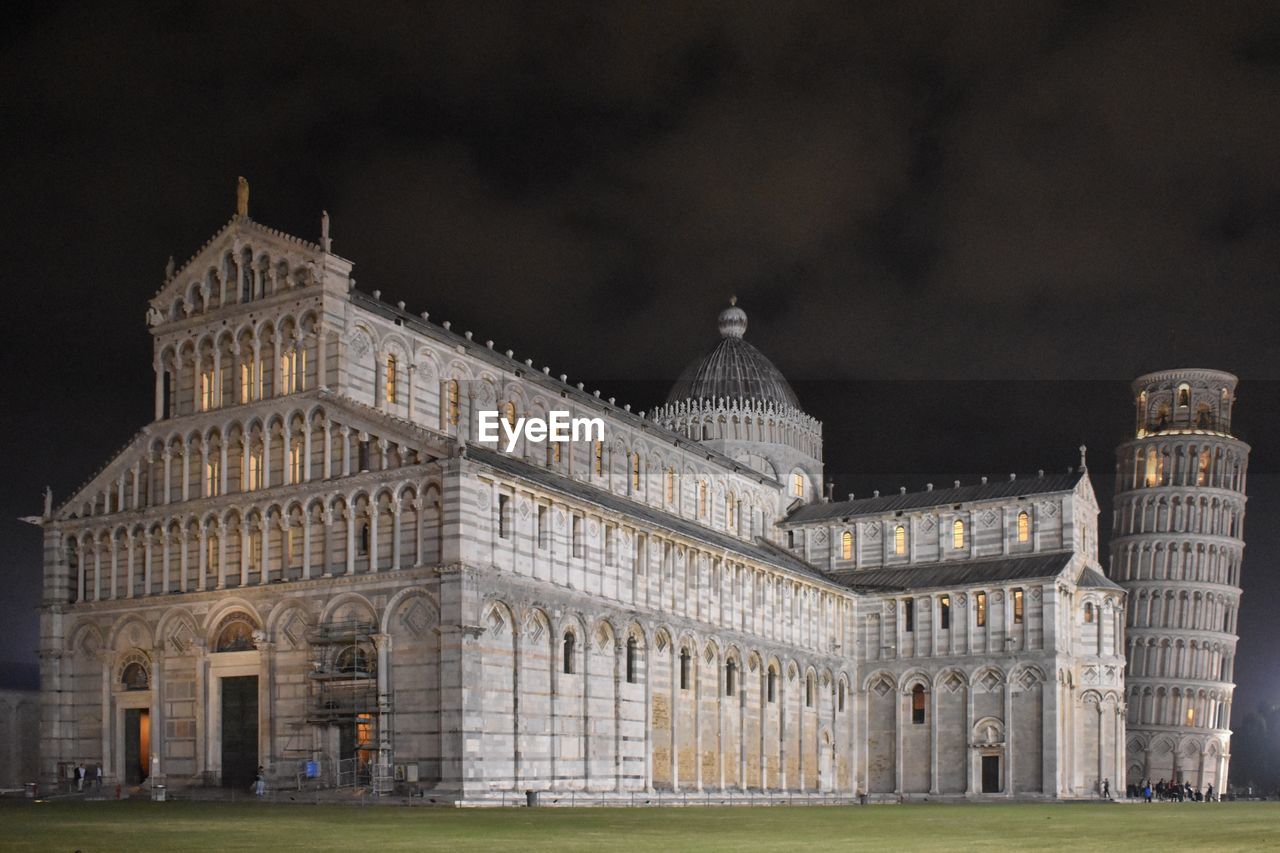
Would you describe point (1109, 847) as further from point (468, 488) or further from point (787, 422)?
point (787, 422)

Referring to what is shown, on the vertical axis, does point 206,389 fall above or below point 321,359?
below

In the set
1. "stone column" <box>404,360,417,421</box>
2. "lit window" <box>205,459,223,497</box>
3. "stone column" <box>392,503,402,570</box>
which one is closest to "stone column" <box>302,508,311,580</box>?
"stone column" <box>392,503,402,570</box>

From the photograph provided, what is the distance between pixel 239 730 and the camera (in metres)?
63.5

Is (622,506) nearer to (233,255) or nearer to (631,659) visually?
(631,659)

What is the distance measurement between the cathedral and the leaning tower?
32.7 meters

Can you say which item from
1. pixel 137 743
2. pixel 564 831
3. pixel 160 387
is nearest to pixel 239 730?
pixel 137 743

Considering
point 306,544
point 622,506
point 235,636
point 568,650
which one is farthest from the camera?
point 622,506

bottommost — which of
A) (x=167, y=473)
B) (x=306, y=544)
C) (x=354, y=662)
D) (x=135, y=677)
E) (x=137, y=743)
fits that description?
(x=137, y=743)

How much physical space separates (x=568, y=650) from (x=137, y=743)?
1934 cm

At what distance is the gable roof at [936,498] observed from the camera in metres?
93.1

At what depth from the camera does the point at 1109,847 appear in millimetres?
29219

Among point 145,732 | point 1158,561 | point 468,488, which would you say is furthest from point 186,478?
point 1158,561

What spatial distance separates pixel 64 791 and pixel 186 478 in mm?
13978

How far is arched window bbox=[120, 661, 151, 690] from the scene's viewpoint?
66.8 metres
